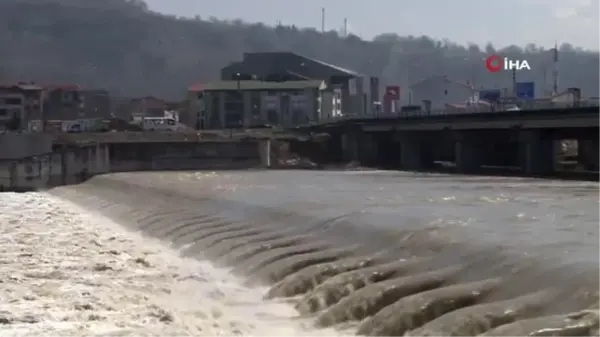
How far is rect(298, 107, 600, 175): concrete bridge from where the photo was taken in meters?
75.3

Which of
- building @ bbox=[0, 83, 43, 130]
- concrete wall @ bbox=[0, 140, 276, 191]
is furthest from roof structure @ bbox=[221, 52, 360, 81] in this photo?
concrete wall @ bbox=[0, 140, 276, 191]

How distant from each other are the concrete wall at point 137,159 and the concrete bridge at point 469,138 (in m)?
14.5

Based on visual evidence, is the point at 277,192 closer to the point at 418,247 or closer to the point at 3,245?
the point at 3,245

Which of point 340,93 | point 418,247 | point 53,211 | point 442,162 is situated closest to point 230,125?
point 340,93

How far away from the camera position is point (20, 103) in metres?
186

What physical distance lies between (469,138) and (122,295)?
238 feet

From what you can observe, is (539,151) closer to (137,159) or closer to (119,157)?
(137,159)

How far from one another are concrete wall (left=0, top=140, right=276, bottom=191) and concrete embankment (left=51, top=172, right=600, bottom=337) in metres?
66.2

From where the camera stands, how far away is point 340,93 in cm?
18462

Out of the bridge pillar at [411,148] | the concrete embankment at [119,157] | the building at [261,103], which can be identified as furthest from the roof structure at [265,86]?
the concrete embankment at [119,157]

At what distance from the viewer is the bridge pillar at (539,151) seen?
77.6 m

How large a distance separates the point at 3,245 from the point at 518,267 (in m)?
20.3

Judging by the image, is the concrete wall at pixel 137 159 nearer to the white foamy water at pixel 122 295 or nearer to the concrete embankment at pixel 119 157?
the concrete embankment at pixel 119 157

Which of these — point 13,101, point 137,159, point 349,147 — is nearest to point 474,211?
point 137,159
